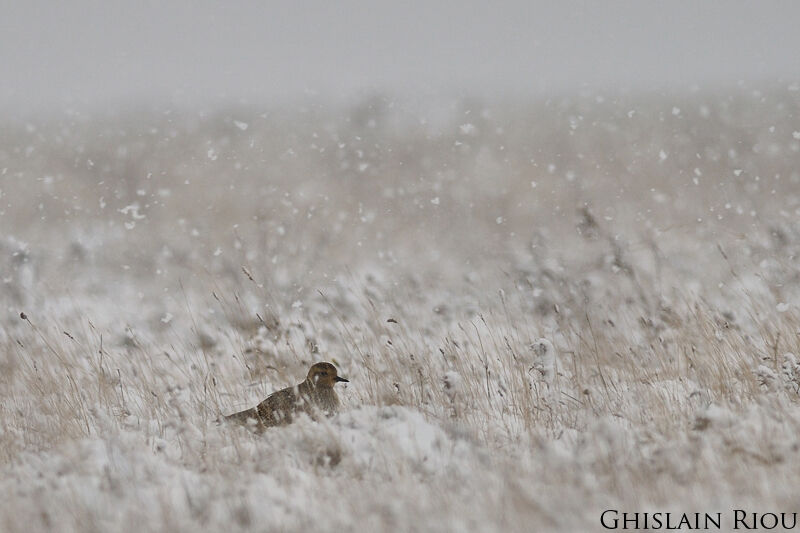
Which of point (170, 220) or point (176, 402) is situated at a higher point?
point (170, 220)

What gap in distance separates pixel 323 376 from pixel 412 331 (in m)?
1.45

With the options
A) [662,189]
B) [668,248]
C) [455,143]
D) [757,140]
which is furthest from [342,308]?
[757,140]

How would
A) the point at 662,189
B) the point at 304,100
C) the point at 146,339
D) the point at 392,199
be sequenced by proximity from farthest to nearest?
the point at 304,100, the point at 392,199, the point at 662,189, the point at 146,339

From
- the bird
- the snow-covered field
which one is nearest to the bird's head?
the bird

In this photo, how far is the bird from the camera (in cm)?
448

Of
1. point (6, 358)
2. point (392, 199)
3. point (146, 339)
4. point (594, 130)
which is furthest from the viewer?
point (594, 130)

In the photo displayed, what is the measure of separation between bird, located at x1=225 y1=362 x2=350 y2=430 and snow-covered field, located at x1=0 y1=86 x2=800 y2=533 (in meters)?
0.17

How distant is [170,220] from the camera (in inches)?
518

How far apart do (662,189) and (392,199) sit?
4.89m

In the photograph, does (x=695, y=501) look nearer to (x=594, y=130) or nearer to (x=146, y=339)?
(x=146, y=339)

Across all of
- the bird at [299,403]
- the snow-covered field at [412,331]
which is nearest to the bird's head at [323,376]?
the bird at [299,403]

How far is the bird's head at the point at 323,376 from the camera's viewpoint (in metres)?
4.86

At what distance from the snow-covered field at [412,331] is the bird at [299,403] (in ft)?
0.57

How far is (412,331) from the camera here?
619 centimetres
